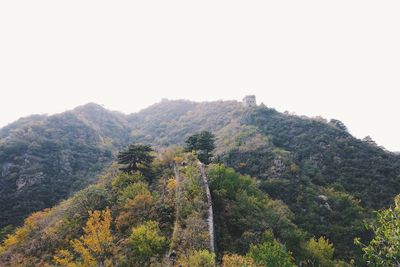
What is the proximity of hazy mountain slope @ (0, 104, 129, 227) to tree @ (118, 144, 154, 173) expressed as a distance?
96.1 feet

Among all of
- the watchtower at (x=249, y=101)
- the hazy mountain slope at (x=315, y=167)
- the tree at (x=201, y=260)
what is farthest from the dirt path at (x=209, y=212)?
the watchtower at (x=249, y=101)

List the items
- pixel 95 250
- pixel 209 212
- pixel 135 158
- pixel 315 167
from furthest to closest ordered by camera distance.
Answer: pixel 315 167, pixel 135 158, pixel 209 212, pixel 95 250

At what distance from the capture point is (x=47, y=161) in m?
80.6

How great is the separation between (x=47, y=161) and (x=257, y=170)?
5127 cm

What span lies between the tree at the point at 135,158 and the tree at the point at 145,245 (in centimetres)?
1694

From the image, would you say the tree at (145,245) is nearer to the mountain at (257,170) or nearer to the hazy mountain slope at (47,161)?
the mountain at (257,170)

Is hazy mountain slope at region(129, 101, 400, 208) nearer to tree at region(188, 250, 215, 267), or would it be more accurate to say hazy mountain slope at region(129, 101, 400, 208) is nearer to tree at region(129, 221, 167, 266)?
tree at region(129, 221, 167, 266)

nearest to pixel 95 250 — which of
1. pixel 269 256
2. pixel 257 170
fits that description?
pixel 269 256

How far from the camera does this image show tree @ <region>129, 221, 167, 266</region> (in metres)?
26.2

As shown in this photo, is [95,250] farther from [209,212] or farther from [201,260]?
[209,212]

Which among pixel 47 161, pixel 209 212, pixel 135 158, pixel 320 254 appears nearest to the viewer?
pixel 209 212

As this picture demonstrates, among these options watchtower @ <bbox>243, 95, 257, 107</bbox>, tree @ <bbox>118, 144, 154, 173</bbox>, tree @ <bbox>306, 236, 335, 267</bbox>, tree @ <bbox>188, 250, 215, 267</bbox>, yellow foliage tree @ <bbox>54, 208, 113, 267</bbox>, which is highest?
watchtower @ <bbox>243, 95, 257, 107</bbox>

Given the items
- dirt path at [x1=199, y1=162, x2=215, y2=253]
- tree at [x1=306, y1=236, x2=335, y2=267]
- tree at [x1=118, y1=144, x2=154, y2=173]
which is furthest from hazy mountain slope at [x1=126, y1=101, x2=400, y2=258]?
tree at [x1=118, y1=144, x2=154, y2=173]

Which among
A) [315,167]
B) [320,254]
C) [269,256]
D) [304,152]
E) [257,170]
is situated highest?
[304,152]
